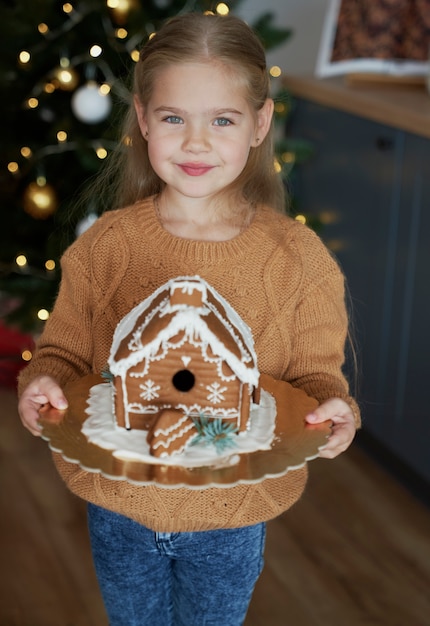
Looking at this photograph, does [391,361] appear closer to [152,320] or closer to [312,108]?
[312,108]

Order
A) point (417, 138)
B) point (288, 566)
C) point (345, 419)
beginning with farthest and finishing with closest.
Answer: point (417, 138) → point (288, 566) → point (345, 419)

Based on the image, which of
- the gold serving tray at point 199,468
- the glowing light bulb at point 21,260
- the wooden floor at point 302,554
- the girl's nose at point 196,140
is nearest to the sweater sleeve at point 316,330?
the gold serving tray at point 199,468

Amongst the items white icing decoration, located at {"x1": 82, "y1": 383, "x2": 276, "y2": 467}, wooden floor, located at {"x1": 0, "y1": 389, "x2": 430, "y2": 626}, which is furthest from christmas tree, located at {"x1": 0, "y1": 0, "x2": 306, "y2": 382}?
white icing decoration, located at {"x1": 82, "y1": 383, "x2": 276, "y2": 467}

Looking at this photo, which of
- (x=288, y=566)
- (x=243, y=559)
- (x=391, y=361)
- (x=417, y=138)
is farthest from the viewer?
(x=391, y=361)

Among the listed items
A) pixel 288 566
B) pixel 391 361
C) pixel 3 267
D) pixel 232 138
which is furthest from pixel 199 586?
pixel 3 267

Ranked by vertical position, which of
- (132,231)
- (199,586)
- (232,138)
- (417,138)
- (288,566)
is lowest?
(288,566)

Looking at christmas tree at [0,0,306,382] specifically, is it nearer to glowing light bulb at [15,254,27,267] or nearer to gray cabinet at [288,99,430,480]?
glowing light bulb at [15,254,27,267]

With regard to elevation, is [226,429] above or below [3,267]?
above

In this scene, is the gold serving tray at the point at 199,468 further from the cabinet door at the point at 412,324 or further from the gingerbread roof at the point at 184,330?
the cabinet door at the point at 412,324

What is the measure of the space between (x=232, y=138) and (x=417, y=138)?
49.0 inches

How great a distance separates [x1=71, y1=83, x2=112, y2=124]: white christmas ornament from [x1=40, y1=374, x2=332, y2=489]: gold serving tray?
1.40 m

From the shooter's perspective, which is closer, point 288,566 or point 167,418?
point 167,418

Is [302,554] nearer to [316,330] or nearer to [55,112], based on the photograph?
[316,330]

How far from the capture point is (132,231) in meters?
1.42
